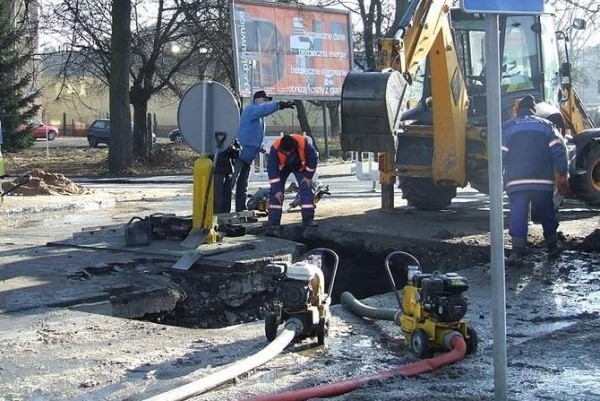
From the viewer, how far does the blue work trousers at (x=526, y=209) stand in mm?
9352

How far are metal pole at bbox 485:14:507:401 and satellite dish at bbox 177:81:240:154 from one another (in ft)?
19.2

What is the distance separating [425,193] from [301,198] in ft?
10.6

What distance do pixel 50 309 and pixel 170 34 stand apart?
25816mm

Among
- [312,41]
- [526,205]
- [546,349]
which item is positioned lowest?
[546,349]

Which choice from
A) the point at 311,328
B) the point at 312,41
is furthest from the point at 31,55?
the point at 311,328

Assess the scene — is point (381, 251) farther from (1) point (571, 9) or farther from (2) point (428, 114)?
(1) point (571, 9)

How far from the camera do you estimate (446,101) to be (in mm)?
11938

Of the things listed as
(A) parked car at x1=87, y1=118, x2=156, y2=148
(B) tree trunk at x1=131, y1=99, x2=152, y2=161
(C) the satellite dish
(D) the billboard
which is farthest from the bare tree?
(C) the satellite dish

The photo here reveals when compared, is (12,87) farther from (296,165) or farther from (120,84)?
(296,165)

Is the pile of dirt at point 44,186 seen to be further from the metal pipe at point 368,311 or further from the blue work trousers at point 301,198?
the metal pipe at point 368,311

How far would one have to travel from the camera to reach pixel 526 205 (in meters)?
9.40

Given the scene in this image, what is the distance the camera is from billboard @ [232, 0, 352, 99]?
21516 millimetres

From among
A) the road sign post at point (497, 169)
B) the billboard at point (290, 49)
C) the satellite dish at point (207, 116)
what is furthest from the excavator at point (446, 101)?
the billboard at point (290, 49)

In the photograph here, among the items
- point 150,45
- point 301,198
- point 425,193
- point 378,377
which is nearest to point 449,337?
point 378,377
